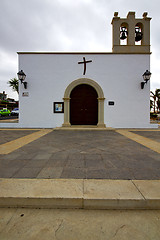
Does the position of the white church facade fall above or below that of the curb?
above

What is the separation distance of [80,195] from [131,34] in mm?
11278

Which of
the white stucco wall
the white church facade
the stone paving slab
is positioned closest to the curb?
the stone paving slab

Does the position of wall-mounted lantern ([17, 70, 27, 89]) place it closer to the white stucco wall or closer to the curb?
the white stucco wall

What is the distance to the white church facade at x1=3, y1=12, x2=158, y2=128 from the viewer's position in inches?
369

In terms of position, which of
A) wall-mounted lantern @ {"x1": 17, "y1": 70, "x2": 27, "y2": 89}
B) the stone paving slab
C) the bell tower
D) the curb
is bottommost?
the stone paving slab

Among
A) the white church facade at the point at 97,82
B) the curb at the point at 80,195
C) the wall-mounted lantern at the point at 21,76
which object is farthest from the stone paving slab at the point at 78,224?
the wall-mounted lantern at the point at 21,76

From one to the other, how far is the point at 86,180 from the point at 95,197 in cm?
46

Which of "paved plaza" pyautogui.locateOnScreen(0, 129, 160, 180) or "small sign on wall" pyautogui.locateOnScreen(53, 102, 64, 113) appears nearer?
"paved plaza" pyautogui.locateOnScreen(0, 129, 160, 180)

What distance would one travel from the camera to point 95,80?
946cm

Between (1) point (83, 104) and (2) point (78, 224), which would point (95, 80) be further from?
(2) point (78, 224)

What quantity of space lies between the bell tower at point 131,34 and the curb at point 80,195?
32.7 ft

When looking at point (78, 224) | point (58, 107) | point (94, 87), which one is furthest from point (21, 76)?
point (78, 224)

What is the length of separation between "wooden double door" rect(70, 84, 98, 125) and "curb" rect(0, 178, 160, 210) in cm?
771

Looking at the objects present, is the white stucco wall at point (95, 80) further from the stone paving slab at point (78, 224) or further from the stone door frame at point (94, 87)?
the stone paving slab at point (78, 224)
